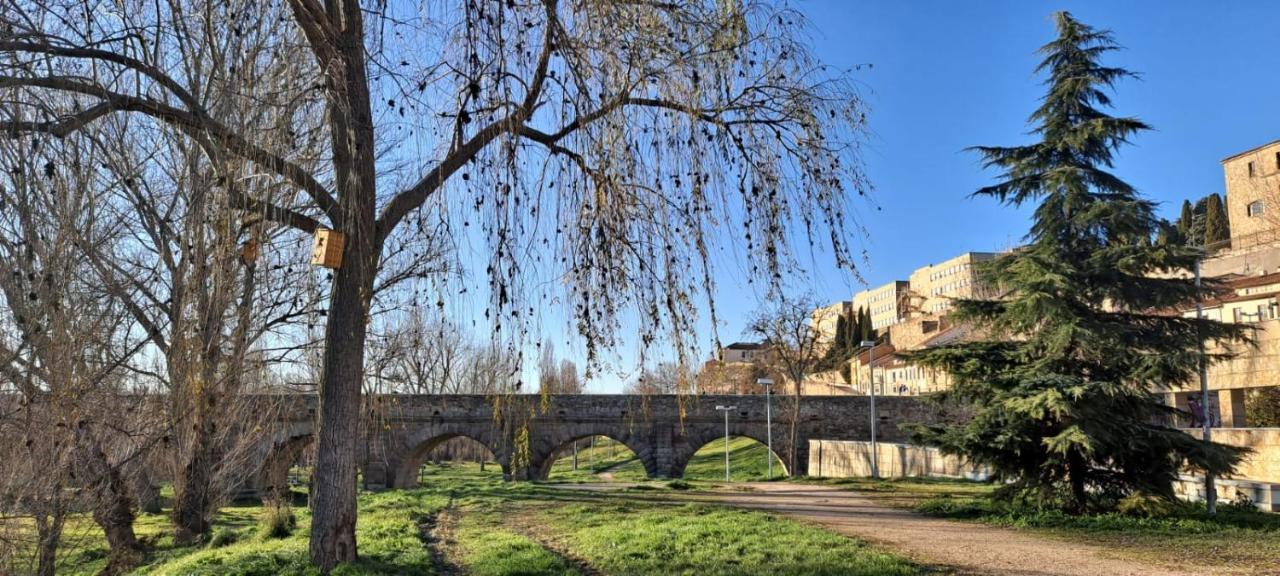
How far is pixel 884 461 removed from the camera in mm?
27672

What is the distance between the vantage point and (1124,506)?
13.3 metres

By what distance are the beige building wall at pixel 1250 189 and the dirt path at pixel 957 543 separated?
35.4 meters

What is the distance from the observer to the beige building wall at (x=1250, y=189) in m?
42.5

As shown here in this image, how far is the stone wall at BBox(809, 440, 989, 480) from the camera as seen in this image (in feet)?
76.0

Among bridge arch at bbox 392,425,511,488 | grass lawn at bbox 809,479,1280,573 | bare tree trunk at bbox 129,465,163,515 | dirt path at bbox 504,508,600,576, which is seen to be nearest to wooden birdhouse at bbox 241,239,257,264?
dirt path at bbox 504,508,600,576

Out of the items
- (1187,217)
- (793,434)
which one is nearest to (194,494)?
(793,434)

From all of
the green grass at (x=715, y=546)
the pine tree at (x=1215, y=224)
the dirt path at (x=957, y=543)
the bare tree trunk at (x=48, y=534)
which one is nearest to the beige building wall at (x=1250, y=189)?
the pine tree at (x=1215, y=224)

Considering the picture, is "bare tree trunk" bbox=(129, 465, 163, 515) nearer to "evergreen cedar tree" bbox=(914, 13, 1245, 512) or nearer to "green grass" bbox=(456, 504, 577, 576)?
"green grass" bbox=(456, 504, 577, 576)

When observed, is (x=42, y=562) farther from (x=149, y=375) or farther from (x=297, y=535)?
(x=297, y=535)

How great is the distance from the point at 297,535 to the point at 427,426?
21529mm

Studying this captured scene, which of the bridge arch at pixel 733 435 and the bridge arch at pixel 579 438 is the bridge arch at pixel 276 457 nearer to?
the bridge arch at pixel 579 438

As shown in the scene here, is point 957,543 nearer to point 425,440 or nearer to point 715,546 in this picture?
point 715,546

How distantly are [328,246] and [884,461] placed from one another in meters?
24.1

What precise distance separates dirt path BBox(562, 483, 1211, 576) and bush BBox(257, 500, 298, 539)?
757 centimetres
